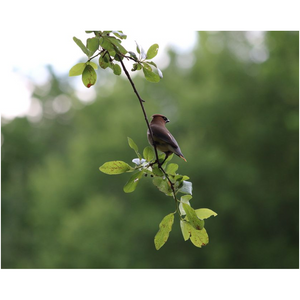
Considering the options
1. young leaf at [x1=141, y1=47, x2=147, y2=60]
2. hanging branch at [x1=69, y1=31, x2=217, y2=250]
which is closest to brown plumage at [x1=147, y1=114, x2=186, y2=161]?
hanging branch at [x1=69, y1=31, x2=217, y2=250]

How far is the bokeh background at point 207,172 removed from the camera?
1420cm

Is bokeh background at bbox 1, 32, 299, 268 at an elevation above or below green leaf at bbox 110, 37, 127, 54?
above

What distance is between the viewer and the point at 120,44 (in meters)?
1.75

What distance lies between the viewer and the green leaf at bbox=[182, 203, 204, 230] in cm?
171

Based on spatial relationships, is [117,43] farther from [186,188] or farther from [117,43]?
[186,188]

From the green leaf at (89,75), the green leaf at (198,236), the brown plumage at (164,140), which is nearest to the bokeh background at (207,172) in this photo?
the brown plumage at (164,140)

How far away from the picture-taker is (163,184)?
1.76m

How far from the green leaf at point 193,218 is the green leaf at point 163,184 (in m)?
0.09

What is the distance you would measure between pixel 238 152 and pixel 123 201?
4.57 metres

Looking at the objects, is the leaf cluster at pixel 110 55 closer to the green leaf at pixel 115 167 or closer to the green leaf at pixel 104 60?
the green leaf at pixel 104 60

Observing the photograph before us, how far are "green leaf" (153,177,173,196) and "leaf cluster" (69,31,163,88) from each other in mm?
453

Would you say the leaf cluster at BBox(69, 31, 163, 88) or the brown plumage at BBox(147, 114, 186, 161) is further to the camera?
the brown plumage at BBox(147, 114, 186, 161)

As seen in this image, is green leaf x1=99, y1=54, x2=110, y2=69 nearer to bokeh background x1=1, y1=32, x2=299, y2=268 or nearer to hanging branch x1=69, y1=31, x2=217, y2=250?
hanging branch x1=69, y1=31, x2=217, y2=250

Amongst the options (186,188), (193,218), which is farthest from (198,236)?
(186,188)
